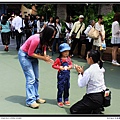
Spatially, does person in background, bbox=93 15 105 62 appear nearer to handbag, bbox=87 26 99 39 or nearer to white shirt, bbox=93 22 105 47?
white shirt, bbox=93 22 105 47

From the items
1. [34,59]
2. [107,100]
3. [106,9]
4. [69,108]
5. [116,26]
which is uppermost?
[106,9]

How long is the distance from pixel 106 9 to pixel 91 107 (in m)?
7.06

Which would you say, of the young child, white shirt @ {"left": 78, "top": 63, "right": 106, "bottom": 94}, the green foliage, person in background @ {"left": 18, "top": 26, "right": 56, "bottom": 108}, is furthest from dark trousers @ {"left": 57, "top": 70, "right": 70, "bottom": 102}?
the green foliage

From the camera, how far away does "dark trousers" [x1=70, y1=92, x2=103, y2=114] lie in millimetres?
3816

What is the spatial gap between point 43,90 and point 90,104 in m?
1.57

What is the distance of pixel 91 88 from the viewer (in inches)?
152

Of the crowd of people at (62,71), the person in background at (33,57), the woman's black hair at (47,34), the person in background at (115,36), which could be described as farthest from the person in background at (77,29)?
the woman's black hair at (47,34)

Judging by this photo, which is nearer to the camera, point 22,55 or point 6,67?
point 22,55

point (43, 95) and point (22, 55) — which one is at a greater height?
point (22, 55)

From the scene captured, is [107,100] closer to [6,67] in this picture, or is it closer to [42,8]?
[6,67]

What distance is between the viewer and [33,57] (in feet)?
A: 13.3

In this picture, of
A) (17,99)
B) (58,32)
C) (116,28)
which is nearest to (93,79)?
(17,99)

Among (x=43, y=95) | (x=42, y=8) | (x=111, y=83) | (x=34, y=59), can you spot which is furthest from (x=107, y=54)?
(x=42, y=8)

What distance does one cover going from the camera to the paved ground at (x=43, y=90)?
4.12m
